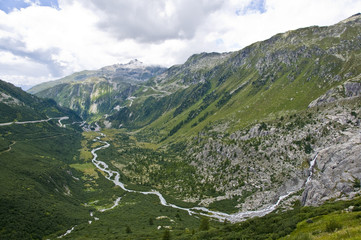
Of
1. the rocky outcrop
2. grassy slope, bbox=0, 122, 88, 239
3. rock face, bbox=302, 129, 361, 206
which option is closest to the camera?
rock face, bbox=302, 129, 361, 206

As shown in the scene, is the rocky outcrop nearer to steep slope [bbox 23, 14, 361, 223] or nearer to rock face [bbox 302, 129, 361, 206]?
steep slope [bbox 23, 14, 361, 223]

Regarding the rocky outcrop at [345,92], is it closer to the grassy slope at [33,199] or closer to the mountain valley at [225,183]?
the mountain valley at [225,183]

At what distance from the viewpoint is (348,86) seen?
134375 mm

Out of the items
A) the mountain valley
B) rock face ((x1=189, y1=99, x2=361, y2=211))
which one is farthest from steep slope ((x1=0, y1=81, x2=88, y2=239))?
rock face ((x1=189, y1=99, x2=361, y2=211))

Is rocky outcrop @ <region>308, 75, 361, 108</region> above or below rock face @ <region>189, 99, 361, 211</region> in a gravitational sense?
above

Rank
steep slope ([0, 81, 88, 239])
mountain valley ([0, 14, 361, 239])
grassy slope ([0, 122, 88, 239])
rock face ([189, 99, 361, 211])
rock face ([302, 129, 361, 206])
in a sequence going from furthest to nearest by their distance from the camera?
1. steep slope ([0, 81, 88, 239])
2. grassy slope ([0, 122, 88, 239])
3. rock face ([189, 99, 361, 211])
4. mountain valley ([0, 14, 361, 239])
5. rock face ([302, 129, 361, 206])

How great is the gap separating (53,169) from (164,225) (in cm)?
10252

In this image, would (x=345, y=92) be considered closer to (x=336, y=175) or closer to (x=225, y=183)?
(x=336, y=175)

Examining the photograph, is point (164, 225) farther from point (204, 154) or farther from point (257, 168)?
point (204, 154)

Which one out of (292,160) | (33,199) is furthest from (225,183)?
(33,199)

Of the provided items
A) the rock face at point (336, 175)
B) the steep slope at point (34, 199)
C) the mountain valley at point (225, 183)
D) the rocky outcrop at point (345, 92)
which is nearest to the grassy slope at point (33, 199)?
the steep slope at point (34, 199)

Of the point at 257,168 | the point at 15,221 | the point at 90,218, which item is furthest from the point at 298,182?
the point at 15,221

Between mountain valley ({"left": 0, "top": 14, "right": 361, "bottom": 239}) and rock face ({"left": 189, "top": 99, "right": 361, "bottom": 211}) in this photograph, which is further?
→ rock face ({"left": 189, "top": 99, "right": 361, "bottom": 211})

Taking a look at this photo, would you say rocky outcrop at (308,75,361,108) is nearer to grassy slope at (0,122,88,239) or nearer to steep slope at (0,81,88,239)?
steep slope at (0,81,88,239)
